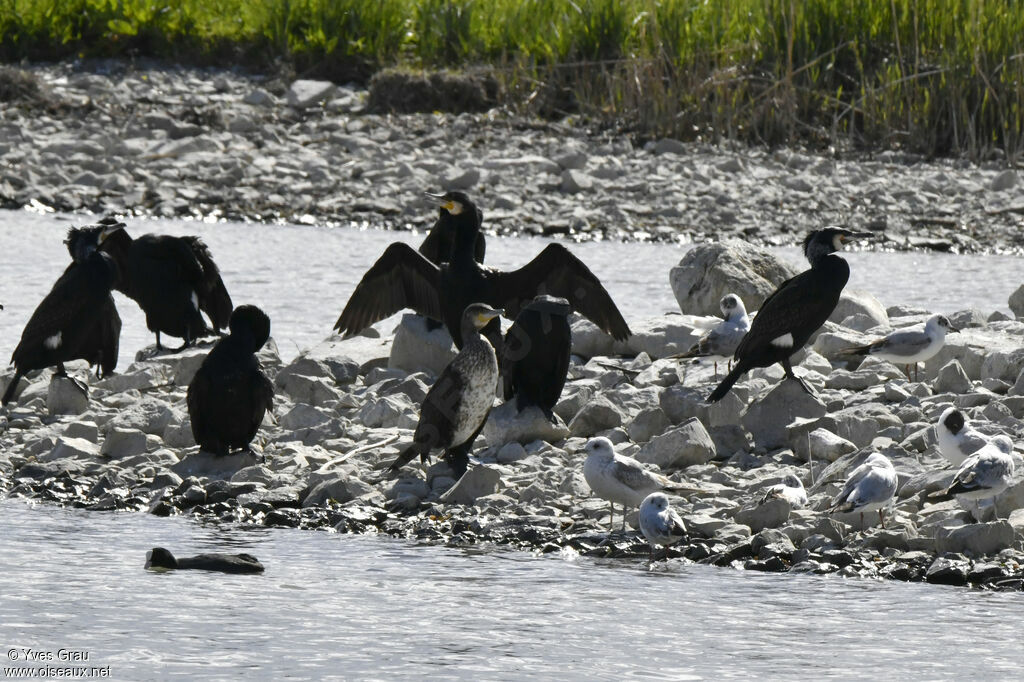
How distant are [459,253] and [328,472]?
77.1 inches

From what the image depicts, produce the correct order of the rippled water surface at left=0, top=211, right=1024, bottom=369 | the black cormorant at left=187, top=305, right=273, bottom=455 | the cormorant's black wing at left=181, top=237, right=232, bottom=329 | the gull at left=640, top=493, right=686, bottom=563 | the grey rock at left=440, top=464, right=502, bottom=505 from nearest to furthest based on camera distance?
the gull at left=640, top=493, right=686, bottom=563 → the grey rock at left=440, top=464, right=502, bottom=505 → the black cormorant at left=187, top=305, right=273, bottom=455 → the cormorant's black wing at left=181, top=237, right=232, bottom=329 → the rippled water surface at left=0, top=211, right=1024, bottom=369

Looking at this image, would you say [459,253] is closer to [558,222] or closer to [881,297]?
[881,297]

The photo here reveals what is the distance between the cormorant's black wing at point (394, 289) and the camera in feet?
32.2

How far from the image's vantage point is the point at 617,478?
7254mm

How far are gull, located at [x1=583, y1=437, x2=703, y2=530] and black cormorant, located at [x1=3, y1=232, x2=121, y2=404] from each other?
3922mm

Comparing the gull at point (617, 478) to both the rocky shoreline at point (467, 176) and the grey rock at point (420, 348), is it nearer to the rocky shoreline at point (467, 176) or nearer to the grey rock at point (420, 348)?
the grey rock at point (420, 348)

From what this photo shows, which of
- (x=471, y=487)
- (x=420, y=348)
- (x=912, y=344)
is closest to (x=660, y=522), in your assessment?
(x=471, y=487)

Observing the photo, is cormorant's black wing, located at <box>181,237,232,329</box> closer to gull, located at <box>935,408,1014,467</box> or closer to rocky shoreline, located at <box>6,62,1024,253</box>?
gull, located at <box>935,408,1014,467</box>

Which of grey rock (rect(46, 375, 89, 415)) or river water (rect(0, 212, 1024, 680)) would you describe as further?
grey rock (rect(46, 375, 89, 415))

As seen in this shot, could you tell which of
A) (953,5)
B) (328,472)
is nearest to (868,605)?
(328,472)

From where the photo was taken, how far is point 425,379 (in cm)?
1009

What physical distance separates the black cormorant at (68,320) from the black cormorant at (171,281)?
1.24 m

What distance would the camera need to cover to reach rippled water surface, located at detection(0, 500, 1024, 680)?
224 inches

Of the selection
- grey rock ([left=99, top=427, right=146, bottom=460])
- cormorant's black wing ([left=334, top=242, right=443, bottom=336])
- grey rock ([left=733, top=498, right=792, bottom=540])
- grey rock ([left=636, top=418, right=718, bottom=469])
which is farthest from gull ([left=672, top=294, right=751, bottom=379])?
grey rock ([left=99, top=427, right=146, bottom=460])
